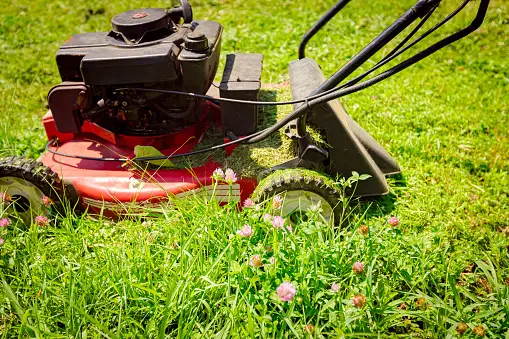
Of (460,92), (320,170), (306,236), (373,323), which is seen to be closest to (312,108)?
(320,170)

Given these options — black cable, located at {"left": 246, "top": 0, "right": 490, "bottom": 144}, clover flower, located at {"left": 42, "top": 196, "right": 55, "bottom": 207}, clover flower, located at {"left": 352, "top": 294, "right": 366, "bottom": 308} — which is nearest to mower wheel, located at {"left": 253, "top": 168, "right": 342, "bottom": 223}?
black cable, located at {"left": 246, "top": 0, "right": 490, "bottom": 144}

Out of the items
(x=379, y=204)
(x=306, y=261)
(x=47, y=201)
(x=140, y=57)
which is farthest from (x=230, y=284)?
(x=379, y=204)

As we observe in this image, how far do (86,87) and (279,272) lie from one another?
1576 millimetres

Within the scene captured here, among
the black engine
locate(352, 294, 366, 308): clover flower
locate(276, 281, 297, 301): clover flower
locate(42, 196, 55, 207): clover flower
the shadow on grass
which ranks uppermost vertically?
the black engine

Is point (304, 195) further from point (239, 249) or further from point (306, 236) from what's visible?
point (239, 249)

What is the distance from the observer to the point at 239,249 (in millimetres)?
2152

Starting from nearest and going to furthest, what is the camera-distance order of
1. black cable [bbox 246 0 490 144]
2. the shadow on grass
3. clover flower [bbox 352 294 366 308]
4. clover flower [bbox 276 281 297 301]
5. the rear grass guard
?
clover flower [bbox 276 281 297 301]
clover flower [bbox 352 294 366 308]
black cable [bbox 246 0 490 144]
the rear grass guard
the shadow on grass

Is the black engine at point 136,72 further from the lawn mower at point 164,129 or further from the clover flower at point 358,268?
the clover flower at point 358,268

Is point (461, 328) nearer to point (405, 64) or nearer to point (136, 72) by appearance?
point (405, 64)

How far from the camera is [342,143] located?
104 inches

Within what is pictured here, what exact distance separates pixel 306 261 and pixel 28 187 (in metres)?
1.70

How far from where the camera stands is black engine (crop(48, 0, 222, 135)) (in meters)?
2.54

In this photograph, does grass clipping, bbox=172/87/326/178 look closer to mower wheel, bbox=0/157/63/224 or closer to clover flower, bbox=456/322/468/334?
mower wheel, bbox=0/157/63/224

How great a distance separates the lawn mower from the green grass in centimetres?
19
